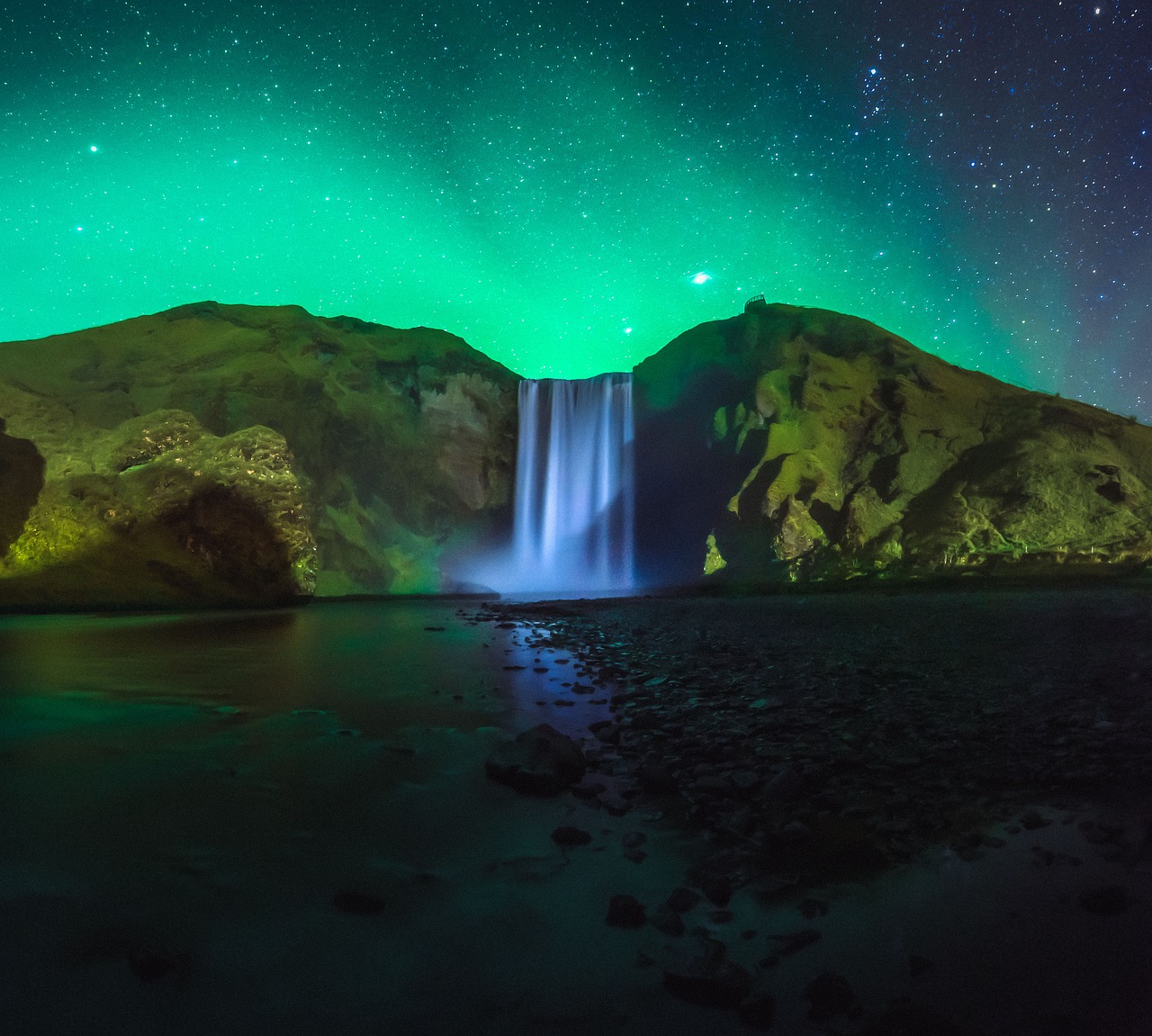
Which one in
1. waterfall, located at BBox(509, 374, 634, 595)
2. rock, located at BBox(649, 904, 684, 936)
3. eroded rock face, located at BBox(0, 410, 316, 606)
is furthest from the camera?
waterfall, located at BBox(509, 374, 634, 595)

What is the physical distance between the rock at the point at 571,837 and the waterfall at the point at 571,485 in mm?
40157

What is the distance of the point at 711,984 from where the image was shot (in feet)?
7.19

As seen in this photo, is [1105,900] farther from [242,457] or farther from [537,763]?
[242,457]

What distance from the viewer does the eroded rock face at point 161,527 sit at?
2388 centimetres


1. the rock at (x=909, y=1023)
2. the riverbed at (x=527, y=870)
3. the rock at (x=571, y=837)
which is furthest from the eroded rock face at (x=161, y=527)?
the rock at (x=909, y=1023)

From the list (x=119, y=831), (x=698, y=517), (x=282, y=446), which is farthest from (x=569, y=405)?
(x=119, y=831)

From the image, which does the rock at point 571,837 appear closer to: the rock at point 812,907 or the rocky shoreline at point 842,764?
the rocky shoreline at point 842,764

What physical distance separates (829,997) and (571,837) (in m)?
1.66

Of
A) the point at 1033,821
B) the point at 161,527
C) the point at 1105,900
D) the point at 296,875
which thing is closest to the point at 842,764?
the point at 1033,821

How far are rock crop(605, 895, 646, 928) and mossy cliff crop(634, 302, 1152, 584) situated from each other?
3130 centimetres

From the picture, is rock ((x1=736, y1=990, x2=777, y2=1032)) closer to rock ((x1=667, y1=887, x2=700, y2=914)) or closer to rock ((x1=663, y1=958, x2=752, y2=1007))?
rock ((x1=663, y1=958, x2=752, y2=1007))

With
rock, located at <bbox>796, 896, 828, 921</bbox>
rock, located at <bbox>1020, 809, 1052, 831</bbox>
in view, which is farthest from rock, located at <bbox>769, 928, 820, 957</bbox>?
rock, located at <bbox>1020, 809, 1052, 831</bbox>

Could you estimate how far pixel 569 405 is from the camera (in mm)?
44188

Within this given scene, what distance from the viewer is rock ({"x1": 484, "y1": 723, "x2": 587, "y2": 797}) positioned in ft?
14.1
